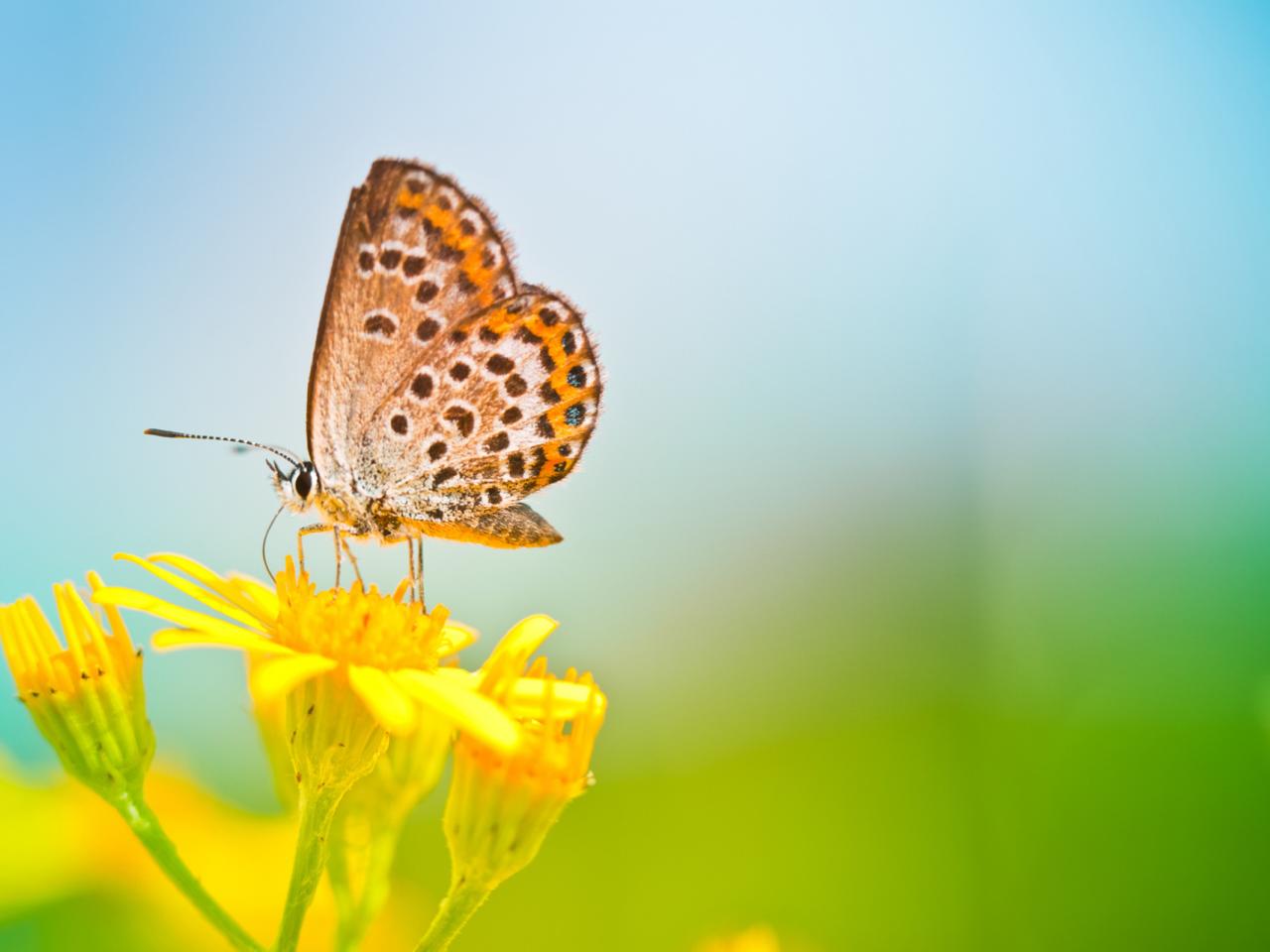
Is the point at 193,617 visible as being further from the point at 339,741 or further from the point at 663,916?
the point at 663,916

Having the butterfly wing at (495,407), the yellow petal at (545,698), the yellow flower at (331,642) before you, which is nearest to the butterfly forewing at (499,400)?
the butterfly wing at (495,407)

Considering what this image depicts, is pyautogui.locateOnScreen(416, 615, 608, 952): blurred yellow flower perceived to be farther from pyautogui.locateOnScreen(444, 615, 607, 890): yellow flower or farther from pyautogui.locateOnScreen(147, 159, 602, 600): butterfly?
pyautogui.locateOnScreen(147, 159, 602, 600): butterfly

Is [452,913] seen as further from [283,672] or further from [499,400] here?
[499,400]

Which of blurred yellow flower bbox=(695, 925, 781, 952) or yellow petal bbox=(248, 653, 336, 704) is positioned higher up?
yellow petal bbox=(248, 653, 336, 704)

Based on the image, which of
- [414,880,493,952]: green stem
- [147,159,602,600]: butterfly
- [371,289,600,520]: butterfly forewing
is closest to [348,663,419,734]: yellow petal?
[414,880,493,952]: green stem

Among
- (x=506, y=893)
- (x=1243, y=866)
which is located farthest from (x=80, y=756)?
(x=1243, y=866)

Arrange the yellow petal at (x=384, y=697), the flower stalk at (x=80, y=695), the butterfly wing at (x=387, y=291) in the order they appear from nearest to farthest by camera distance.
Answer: the yellow petal at (x=384, y=697), the flower stalk at (x=80, y=695), the butterfly wing at (x=387, y=291)

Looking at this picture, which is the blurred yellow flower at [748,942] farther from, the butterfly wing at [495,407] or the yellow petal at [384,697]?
the butterfly wing at [495,407]

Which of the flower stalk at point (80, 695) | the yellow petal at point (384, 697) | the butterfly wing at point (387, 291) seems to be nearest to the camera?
the yellow petal at point (384, 697)
